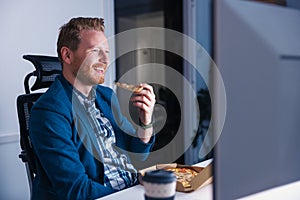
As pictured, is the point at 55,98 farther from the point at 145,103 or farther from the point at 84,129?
the point at 145,103

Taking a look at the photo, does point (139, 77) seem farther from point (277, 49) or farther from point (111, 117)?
point (277, 49)

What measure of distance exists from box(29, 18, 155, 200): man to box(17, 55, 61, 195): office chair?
17 cm

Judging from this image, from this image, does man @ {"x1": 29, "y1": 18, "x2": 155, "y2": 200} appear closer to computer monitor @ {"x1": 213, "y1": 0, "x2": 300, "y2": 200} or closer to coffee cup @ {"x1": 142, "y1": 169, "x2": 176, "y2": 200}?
coffee cup @ {"x1": 142, "y1": 169, "x2": 176, "y2": 200}

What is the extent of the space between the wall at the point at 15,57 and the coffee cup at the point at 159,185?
6.21ft

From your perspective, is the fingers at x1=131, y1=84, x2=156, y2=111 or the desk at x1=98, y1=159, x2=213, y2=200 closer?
the desk at x1=98, y1=159, x2=213, y2=200

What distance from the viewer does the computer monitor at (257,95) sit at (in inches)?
18.8

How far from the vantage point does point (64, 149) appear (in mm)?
1179

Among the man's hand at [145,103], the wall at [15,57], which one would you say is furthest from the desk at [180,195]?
the wall at [15,57]

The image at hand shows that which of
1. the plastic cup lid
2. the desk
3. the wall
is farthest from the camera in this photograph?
the wall

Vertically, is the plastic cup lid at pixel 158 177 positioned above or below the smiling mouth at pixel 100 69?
below

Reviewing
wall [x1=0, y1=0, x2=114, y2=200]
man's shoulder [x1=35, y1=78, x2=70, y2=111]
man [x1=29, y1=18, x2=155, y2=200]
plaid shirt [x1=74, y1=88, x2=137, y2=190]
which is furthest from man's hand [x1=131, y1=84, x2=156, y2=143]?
wall [x1=0, y1=0, x2=114, y2=200]

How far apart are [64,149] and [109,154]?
0.68 ft

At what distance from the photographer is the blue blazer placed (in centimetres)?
115

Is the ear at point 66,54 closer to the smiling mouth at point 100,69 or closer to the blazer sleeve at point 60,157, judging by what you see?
the smiling mouth at point 100,69
